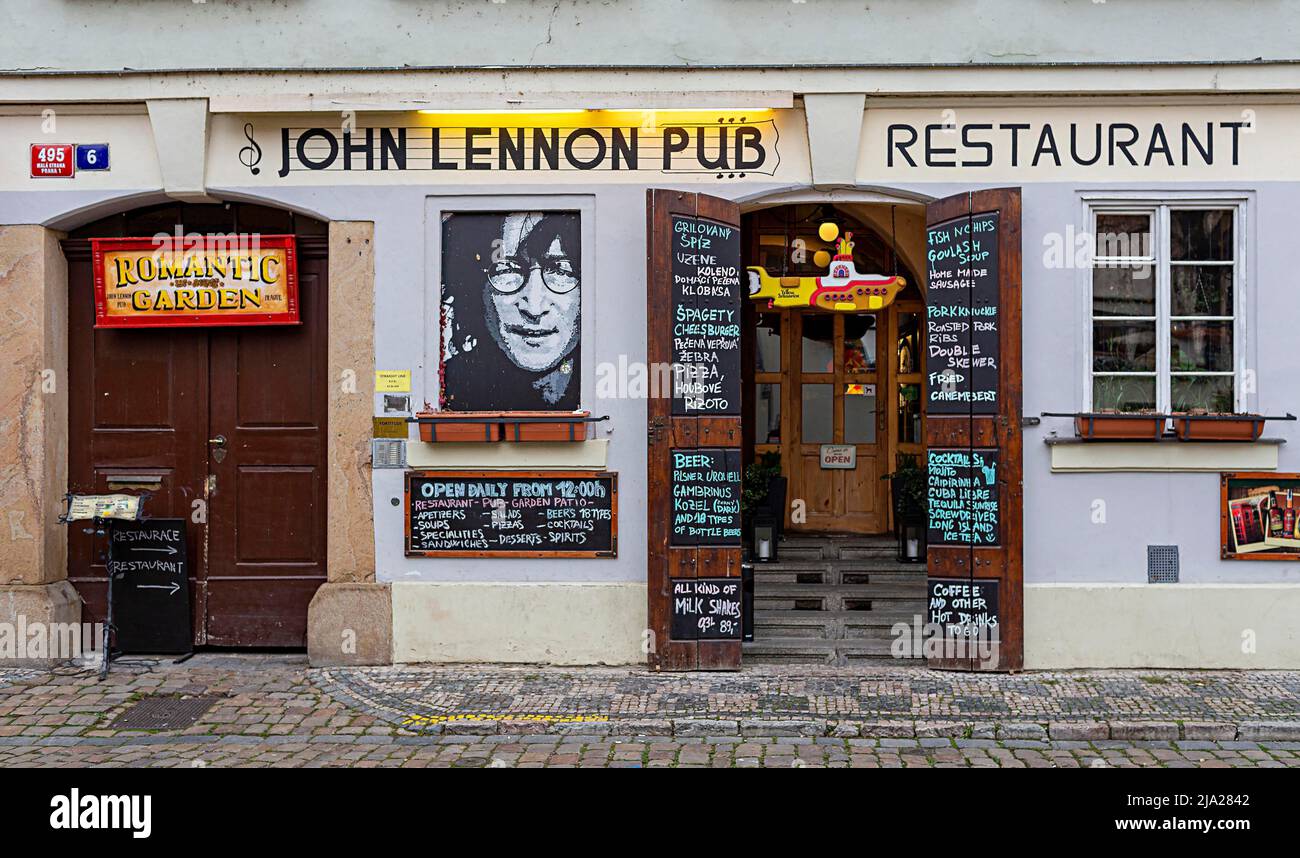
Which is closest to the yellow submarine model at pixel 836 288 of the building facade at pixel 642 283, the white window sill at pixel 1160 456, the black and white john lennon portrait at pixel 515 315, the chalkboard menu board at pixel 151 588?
the building facade at pixel 642 283

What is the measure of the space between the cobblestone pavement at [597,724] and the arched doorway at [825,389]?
3.08 meters

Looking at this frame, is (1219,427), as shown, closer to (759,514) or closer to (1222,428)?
(1222,428)

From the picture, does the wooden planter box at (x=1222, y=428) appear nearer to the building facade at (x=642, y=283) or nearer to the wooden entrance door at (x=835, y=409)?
the building facade at (x=642, y=283)

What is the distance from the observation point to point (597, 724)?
7.48 metres

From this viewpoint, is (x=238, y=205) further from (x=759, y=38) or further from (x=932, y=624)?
(x=932, y=624)

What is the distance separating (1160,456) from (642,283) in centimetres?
400

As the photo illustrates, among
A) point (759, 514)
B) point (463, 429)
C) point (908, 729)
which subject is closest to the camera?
point (908, 729)

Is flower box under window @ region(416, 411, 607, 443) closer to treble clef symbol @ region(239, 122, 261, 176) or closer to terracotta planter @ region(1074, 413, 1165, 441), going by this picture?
treble clef symbol @ region(239, 122, 261, 176)

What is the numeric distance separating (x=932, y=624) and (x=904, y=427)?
3.11 m

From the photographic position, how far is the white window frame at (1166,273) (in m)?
8.80

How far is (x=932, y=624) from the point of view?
8.82 m

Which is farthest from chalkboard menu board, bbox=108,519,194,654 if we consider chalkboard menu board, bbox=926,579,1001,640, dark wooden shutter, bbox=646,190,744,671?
chalkboard menu board, bbox=926,579,1001,640

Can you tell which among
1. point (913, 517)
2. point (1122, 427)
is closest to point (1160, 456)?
point (1122, 427)

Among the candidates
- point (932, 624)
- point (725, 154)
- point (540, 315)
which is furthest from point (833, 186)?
point (932, 624)
